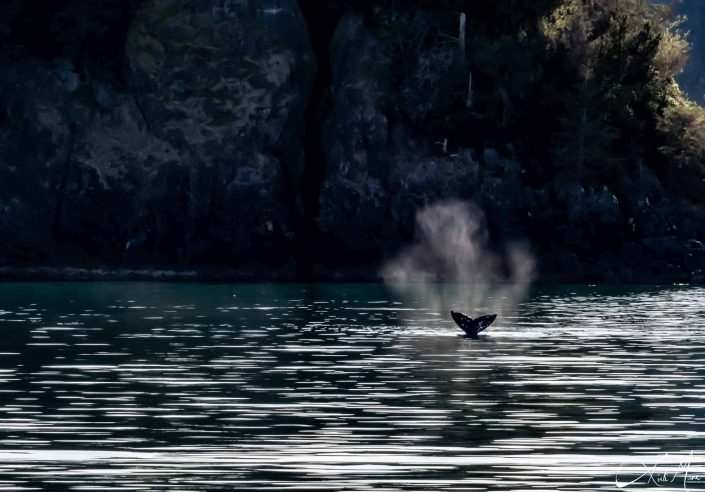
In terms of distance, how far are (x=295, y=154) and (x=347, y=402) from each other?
71.1 meters

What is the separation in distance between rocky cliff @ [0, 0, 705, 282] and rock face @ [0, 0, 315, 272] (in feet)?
0.31

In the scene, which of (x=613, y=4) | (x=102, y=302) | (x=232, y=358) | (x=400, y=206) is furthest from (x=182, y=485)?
(x=613, y=4)

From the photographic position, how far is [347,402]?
30.7 m

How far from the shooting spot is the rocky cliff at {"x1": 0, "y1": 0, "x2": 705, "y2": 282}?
3863 inches

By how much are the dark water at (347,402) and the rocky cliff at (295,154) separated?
126 feet

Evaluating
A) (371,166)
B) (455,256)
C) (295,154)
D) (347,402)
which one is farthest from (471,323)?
(295,154)

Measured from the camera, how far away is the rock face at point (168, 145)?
98375 millimetres

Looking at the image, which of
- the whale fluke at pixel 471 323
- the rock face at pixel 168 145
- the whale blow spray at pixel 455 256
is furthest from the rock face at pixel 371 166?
the whale fluke at pixel 471 323

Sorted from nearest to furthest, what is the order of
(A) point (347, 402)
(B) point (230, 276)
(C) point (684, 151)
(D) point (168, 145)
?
1. (A) point (347, 402)
2. (B) point (230, 276)
3. (D) point (168, 145)
4. (C) point (684, 151)

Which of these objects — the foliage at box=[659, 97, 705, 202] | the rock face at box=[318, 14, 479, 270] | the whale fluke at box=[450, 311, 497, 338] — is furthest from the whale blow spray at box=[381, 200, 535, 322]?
the whale fluke at box=[450, 311, 497, 338]

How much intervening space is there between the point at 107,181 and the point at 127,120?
13.9 feet

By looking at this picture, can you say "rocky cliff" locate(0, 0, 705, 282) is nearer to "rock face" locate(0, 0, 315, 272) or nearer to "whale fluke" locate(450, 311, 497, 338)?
"rock face" locate(0, 0, 315, 272)

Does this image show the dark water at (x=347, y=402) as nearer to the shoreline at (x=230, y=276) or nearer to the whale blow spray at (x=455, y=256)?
the shoreline at (x=230, y=276)

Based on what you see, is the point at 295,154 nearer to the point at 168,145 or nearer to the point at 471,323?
the point at 168,145
